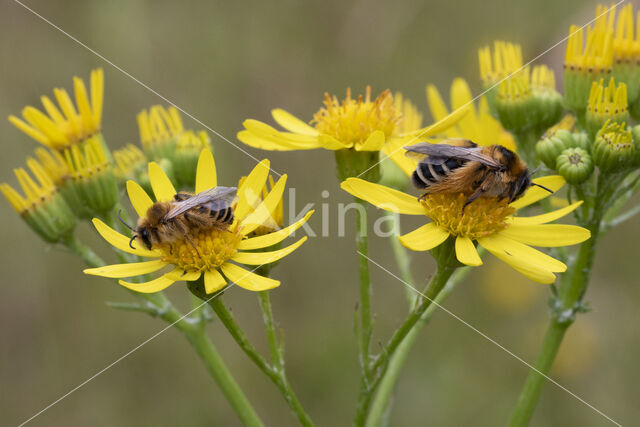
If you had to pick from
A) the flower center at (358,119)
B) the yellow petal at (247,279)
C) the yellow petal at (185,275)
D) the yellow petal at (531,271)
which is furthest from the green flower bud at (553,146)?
the yellow petal at (185,275)

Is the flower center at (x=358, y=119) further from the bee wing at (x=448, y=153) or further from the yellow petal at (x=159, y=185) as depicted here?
the yellow petal at (x=159, y=185)

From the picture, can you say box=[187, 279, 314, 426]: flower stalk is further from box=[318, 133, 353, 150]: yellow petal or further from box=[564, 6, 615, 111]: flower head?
box=[564, 6, 615, 111]: flower head

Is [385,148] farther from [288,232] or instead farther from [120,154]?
[120,154]

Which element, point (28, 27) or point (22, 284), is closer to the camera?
point (22, 284)

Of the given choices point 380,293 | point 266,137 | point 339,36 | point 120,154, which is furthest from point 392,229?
point 339,36

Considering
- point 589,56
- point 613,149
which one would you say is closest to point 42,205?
point 613,149

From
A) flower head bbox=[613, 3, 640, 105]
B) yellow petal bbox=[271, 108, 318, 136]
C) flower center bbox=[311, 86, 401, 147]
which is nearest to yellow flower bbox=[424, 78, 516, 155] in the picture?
flower center bbox=[311, 86, 401, 147]
